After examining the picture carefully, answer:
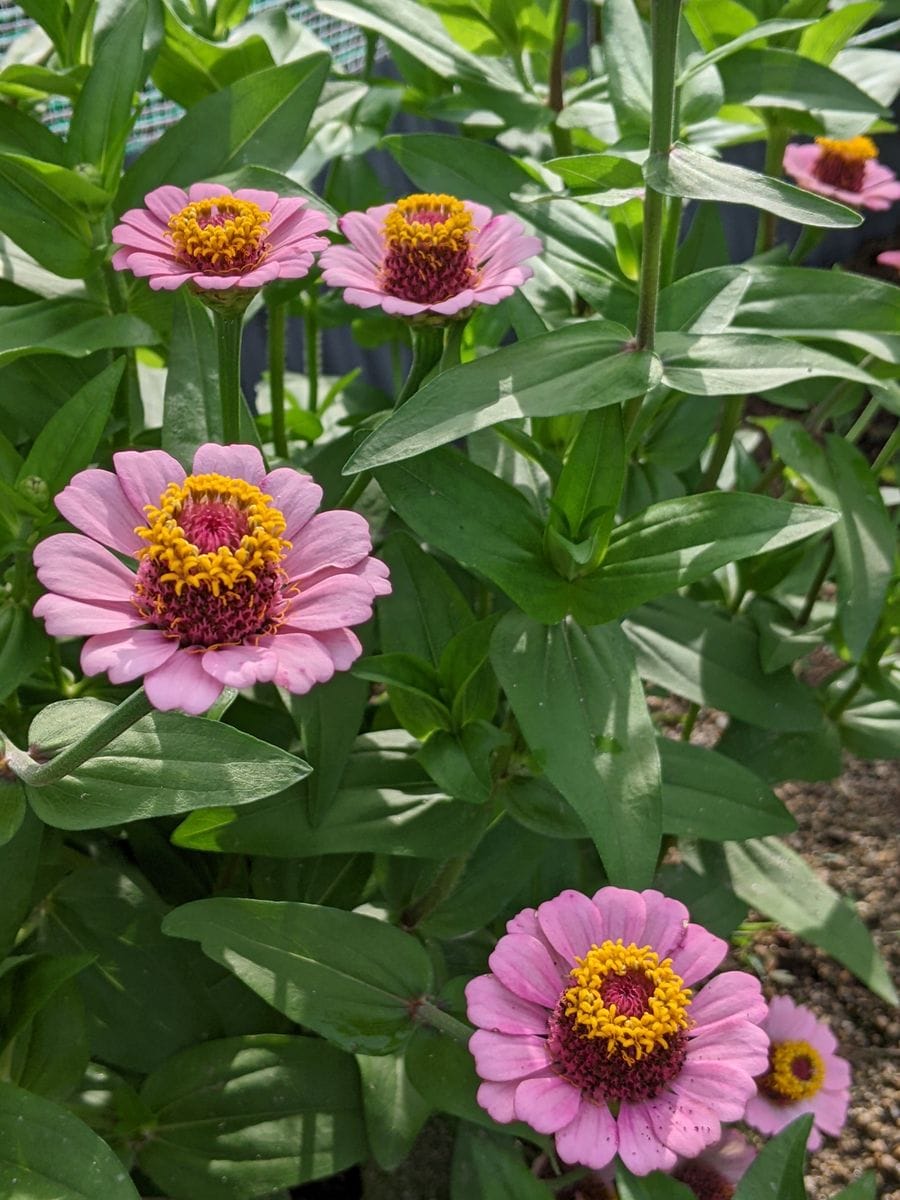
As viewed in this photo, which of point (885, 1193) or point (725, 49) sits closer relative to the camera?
point (725, 49)

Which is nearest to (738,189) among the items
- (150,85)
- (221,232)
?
(221,232)

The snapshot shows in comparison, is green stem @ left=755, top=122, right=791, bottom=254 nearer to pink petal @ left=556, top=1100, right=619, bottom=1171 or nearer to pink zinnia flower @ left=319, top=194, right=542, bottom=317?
pink zinnia flower @ left=319, top=194, right=542, bottom=317

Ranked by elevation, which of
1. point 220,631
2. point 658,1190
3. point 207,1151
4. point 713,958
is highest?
point 220,631

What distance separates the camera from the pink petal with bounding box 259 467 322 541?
677mm

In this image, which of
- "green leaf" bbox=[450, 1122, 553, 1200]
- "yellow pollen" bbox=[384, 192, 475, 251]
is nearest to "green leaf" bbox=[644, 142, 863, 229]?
"yellow pollen" bbox=[384, 192, 475, 251]

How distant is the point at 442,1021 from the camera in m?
0.81

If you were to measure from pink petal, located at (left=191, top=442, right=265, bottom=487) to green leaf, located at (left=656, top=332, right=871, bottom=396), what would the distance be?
291 millimetres

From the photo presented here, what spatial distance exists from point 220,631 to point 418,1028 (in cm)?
41

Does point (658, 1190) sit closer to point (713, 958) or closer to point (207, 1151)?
point (713, 958)

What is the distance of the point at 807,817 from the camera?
1.49 m

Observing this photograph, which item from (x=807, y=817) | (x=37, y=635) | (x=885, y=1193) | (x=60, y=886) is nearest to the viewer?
(x=37, y=635)

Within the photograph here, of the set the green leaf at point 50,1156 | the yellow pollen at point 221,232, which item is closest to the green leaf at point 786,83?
the yellow pollen at point 221,232

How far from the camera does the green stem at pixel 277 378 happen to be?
3.86 feet

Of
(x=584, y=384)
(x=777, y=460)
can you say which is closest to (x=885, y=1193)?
(x=777, y=460)
